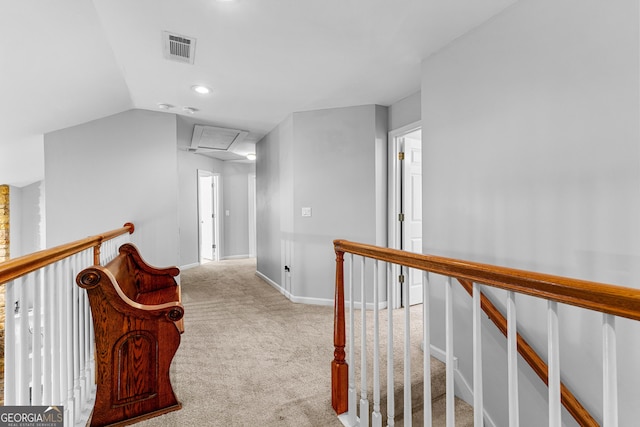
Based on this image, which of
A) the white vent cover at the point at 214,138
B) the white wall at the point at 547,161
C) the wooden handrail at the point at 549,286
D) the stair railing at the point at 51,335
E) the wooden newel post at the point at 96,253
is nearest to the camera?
the wooden handrail at the point at 549,286

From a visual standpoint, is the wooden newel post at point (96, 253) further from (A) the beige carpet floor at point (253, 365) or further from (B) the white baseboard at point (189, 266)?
(B) the white baseboard at point (189, 266)

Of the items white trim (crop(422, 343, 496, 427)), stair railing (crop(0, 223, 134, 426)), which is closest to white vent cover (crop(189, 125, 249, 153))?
stair railing (crop(0, 223, 134, 426))

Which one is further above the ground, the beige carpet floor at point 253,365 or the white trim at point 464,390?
the beige carpet floor at point 253,365

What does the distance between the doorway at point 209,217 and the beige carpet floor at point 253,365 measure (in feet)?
9.83

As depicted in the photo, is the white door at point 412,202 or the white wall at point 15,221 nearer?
the white door at point 412,202

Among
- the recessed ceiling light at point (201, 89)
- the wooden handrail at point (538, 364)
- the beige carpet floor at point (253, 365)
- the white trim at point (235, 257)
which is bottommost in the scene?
the beige carpet floor at point (253, 365)

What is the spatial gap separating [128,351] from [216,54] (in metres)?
2.14

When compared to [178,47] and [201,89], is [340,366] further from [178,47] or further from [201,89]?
[201,89]

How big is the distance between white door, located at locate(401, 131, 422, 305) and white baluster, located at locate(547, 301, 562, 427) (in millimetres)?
2945

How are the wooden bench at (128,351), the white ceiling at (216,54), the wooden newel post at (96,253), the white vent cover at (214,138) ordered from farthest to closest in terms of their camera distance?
1. the white vent cover at (214,138)
2. the wooden newel post at (96,253)
3. the white ceiling at (216,54)
4. the wooden bench at (128,351)

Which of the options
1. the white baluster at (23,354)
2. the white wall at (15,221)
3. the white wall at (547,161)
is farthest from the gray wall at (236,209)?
the white baluster at (23,354)

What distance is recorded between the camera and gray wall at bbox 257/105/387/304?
149 inches

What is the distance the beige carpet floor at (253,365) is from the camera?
1863mm

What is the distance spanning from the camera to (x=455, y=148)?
241 cm
